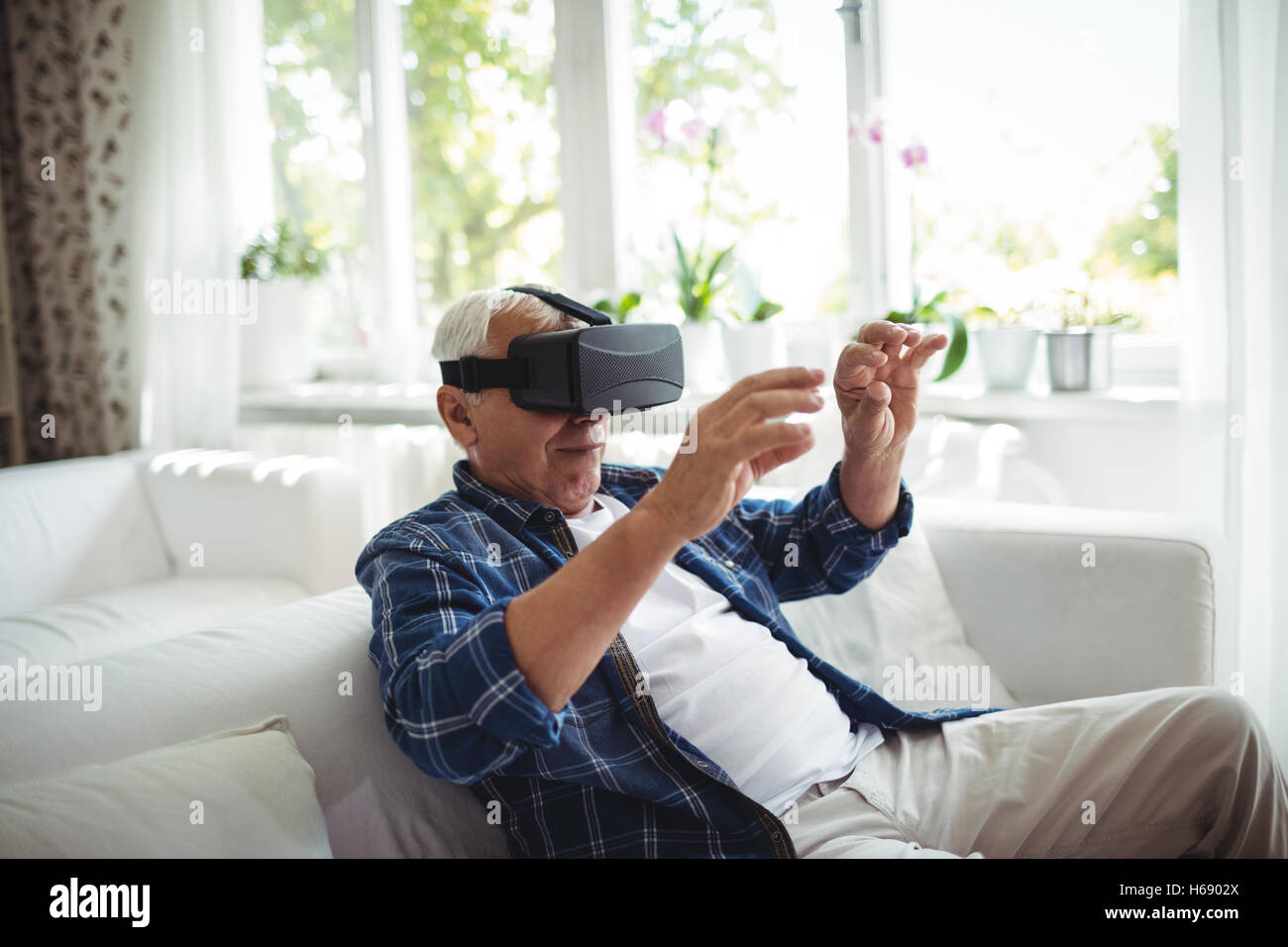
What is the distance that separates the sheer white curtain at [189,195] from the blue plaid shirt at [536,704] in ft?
6.68

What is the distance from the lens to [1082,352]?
1967 millimetres

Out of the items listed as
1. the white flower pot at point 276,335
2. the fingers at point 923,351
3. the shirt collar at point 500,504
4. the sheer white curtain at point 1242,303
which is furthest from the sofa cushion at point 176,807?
the white flower pot at point 276,335

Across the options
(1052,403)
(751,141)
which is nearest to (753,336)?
(751,141)

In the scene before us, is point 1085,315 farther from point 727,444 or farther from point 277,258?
point 277,258

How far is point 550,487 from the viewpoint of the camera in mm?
1198

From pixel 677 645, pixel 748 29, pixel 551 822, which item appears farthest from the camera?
pixel 748 29

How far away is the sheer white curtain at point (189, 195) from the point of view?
113 inches

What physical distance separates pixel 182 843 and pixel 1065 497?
1806 millimetres

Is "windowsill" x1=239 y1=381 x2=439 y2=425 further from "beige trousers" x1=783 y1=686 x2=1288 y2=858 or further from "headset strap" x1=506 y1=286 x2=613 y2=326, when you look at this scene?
"beige trousers" x1=783 y1=686 x2=1288 y2=858

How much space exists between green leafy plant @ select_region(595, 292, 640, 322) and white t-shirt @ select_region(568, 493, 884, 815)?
3.95 feet

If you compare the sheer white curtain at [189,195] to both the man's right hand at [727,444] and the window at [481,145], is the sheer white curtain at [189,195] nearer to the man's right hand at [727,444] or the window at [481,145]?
the window at [481,145]

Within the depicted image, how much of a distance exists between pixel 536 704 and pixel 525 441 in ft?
1.44
